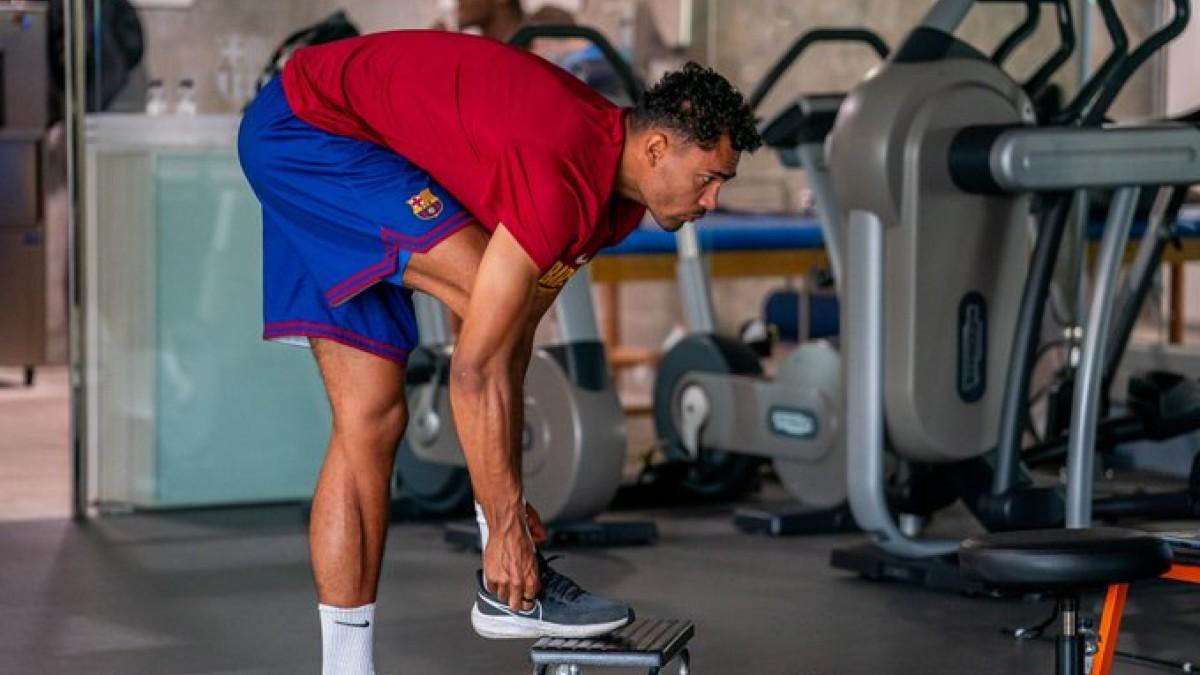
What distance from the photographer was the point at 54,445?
6.54 m

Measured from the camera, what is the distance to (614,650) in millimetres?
2955

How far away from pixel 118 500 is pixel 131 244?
77 cm

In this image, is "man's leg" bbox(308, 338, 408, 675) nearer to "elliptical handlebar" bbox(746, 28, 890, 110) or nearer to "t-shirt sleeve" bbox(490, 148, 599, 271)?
"t-shirt sleeve" bbox(490, 148, 599, 271)

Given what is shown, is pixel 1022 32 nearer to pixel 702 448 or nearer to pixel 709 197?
pixel 702 448

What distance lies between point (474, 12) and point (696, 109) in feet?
12.1

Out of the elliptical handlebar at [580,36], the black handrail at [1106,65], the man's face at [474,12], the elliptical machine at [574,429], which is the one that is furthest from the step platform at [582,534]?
the man's face at [474,12]

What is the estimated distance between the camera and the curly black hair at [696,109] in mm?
2924

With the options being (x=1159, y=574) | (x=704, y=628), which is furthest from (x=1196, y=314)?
(x=1159, y=574)

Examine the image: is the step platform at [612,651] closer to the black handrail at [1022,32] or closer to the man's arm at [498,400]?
the man's arm at [498,400]

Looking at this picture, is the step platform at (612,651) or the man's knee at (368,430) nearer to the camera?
the step platform at (612,651)

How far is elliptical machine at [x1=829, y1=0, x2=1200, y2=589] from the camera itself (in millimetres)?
4559

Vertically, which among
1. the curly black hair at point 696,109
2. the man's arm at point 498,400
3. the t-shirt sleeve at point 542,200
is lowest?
the man's arm at point 498,400

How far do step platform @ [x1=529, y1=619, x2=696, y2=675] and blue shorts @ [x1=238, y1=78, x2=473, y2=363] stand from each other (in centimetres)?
63

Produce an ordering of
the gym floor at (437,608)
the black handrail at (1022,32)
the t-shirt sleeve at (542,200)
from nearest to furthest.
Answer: the t-shirt sleeve at (542,200) < the gym floor at (437,608) < the black handrail at (1022,32)
